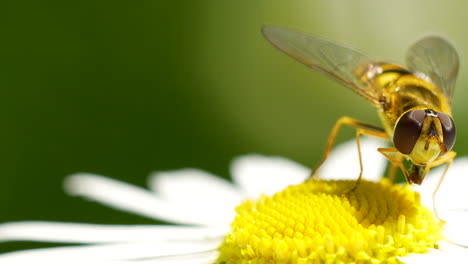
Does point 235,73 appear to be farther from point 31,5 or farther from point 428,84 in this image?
point 428,84

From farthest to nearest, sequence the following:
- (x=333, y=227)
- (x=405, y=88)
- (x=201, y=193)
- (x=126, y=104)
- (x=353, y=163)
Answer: (x=126, y=104) → (x=353, y=163) → (x=201, y=193) → (x=405, y=88) → (x=333, y=227)

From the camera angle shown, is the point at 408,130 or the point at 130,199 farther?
the point at 130,199

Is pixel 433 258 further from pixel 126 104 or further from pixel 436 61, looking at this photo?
pixel 126 104

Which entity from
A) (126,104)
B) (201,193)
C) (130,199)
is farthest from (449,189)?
(126,104)

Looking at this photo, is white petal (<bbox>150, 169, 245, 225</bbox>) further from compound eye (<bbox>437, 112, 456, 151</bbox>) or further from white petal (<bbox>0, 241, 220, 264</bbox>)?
compound eye (<bbox>437, 112, 456, 151</bbox>)

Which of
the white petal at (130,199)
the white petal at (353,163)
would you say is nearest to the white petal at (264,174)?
the white petal at (353,163)

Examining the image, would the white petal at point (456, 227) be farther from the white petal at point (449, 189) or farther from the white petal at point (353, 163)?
the white petal at point (353, 163)

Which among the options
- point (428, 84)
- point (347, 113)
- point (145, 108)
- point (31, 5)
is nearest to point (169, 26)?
point (145, 108)

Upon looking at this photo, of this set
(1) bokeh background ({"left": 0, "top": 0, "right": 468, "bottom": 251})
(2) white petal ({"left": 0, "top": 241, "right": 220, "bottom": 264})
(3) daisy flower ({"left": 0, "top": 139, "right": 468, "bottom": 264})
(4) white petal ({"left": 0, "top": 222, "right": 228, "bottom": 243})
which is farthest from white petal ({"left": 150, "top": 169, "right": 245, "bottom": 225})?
(1) bokeh background ({"left": 0, "top": 0, "right": 468, "bottom": 251})
